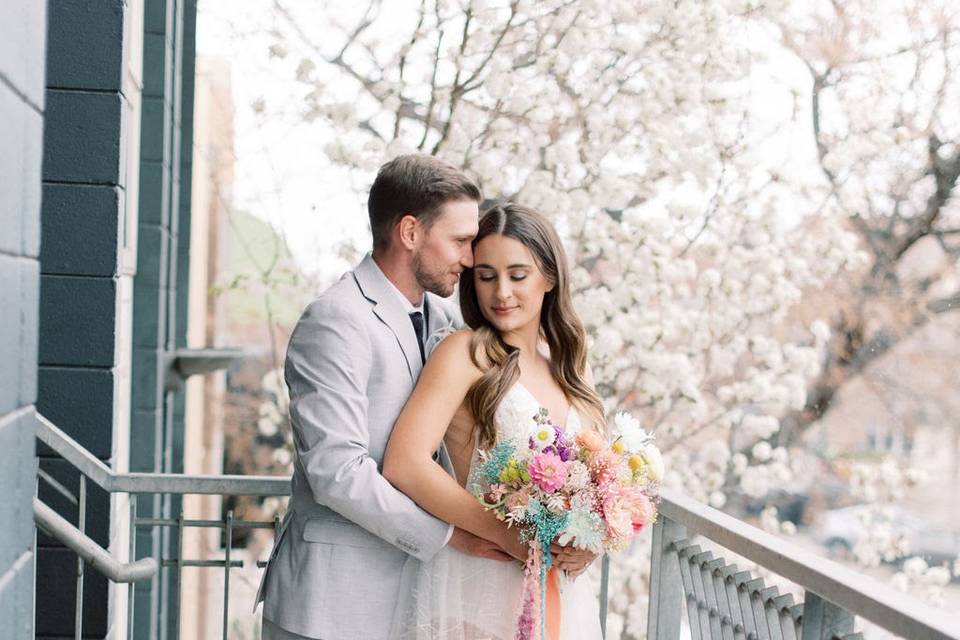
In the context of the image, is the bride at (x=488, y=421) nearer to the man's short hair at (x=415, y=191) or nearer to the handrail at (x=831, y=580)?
the man's short hair at (x=415, y=191)

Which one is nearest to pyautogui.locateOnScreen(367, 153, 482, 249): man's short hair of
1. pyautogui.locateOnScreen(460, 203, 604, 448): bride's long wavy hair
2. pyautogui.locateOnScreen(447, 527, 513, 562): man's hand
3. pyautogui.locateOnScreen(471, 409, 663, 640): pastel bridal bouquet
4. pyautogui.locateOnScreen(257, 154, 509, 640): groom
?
pyautogui.locateOnScreen(257, 154, 509, 640): groom

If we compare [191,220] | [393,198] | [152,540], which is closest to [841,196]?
[191,220]

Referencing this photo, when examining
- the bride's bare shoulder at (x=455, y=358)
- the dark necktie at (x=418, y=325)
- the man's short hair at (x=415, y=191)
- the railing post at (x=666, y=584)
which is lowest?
the railing post at (x=666, y=584)

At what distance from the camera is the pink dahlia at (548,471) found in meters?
2.17

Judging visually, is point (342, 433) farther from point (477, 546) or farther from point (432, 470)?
point (477, 546)

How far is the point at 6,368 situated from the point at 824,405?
26.3ft

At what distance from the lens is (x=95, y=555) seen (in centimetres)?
249

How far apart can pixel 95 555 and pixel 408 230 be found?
42.3 inches

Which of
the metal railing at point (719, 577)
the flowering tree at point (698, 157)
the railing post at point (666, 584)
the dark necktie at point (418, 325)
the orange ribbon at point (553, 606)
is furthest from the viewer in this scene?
the flowering tree at point (698, 157)

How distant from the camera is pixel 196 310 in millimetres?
8445

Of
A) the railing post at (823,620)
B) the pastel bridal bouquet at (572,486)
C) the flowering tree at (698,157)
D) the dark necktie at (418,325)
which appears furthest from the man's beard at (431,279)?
the flowering tree at (698,157)

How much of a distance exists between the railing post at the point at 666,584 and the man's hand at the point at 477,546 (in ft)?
1.95

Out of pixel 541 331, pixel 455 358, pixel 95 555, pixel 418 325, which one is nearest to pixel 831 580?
pixel 455 358

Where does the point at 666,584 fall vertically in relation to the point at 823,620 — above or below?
below
